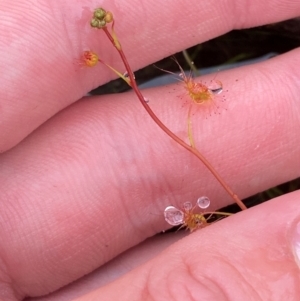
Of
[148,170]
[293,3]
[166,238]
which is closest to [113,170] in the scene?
[148,170]

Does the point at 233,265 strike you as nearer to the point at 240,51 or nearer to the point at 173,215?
the point at 173,215

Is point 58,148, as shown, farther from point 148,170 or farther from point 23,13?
point 23,13

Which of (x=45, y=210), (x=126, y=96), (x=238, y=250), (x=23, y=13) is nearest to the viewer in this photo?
(x=238, y=250)

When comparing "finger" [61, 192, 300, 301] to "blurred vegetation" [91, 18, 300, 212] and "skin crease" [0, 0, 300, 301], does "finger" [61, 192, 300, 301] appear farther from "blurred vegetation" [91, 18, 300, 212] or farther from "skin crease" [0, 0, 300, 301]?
"blurred vegetation" [91, 18, 300, 212]

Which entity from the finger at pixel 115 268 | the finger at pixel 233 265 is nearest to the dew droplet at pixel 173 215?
the finger at pixel 115 268

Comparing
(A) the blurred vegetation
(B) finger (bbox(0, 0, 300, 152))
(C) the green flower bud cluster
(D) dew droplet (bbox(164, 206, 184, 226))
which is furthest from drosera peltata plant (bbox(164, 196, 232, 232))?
(C) the green flower bud cluster

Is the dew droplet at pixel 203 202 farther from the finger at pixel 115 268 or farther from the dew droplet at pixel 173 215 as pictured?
the finger at pixel 115 268
